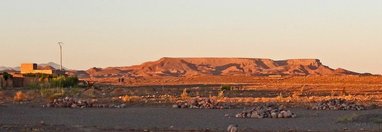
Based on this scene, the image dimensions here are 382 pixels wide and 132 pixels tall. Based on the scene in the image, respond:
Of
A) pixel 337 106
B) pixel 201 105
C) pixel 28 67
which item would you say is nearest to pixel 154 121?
pixel 201 105

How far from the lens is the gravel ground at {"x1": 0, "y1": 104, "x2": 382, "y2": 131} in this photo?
25625 millimetres

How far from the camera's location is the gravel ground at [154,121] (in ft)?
84.1

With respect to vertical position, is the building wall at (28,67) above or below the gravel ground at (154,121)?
above

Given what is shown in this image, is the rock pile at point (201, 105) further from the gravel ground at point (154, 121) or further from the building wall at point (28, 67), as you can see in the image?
the building wall at point (28, 67)

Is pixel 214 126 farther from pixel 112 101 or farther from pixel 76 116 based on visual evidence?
pixel 112 101

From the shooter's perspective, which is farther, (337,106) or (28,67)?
(28,67)

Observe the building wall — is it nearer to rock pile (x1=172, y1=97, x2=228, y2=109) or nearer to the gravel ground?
the gravel ground

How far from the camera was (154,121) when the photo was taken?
29.6 m

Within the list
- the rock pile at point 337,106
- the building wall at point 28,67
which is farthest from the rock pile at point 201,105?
the building wall at point 28,67

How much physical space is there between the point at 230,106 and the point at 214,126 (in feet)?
43.2

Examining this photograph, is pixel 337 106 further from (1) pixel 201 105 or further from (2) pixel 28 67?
(2) pixel 28 67

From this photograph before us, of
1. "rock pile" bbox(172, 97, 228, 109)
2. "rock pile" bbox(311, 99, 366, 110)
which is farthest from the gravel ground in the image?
"rock pile" bbox(172, 97, 228, 109)

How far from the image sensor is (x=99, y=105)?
41062 mm

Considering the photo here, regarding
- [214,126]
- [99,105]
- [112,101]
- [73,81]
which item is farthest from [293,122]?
[73,81]
